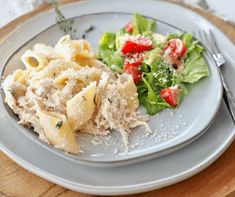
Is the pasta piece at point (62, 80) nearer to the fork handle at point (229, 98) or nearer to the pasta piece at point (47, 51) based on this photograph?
the pasta piece at point (47, 51)

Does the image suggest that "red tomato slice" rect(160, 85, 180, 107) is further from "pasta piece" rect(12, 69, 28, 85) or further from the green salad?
"pasta piece" rect(12, 69, 28, 85)

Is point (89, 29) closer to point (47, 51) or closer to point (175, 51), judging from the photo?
point (47, 51)

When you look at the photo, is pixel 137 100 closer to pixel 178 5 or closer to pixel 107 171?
pixel 107 171

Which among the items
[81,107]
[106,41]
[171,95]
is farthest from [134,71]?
[81,107]

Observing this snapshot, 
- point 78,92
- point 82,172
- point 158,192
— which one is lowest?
point 158,192

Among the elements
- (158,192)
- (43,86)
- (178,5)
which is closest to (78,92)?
(43,86)

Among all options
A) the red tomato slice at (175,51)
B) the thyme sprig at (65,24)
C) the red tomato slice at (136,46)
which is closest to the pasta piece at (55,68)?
the red tomato slice at (136,46)
